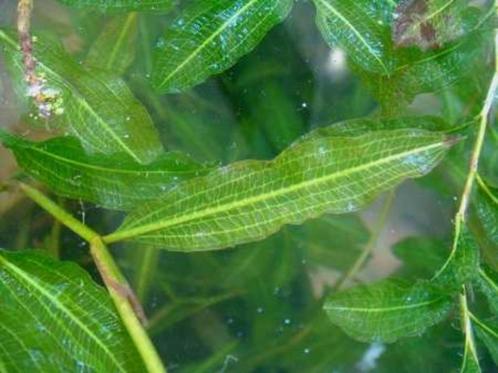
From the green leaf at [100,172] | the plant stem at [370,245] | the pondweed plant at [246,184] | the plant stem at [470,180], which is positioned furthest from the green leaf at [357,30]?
the plant stem at [370,245]

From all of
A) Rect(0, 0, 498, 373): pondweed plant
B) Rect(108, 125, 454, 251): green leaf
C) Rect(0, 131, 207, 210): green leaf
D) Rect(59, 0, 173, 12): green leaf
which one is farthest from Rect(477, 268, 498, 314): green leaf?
Rect(59, 0, 173, 12): green leaf

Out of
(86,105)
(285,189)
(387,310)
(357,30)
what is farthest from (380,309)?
(86,105)

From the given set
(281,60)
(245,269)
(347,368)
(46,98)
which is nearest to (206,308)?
(245,269)

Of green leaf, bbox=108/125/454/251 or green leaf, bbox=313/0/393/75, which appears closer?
green leaf, bbox=108/125/454/251

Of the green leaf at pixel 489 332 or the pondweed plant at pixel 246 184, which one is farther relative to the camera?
the green leaf at pixel 489 332

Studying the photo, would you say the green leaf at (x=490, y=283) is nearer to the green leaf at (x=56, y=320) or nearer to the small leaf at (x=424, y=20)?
Result: the small leaf at (x=424, y=20)

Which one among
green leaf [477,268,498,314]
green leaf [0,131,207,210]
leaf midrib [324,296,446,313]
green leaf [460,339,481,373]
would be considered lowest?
green leaf [460,339,481,373]

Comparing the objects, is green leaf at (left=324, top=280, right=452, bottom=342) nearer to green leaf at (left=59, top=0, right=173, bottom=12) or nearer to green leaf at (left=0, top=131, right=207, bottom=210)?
green leaf at (left=0, top=131, right=207, bottom=210)
